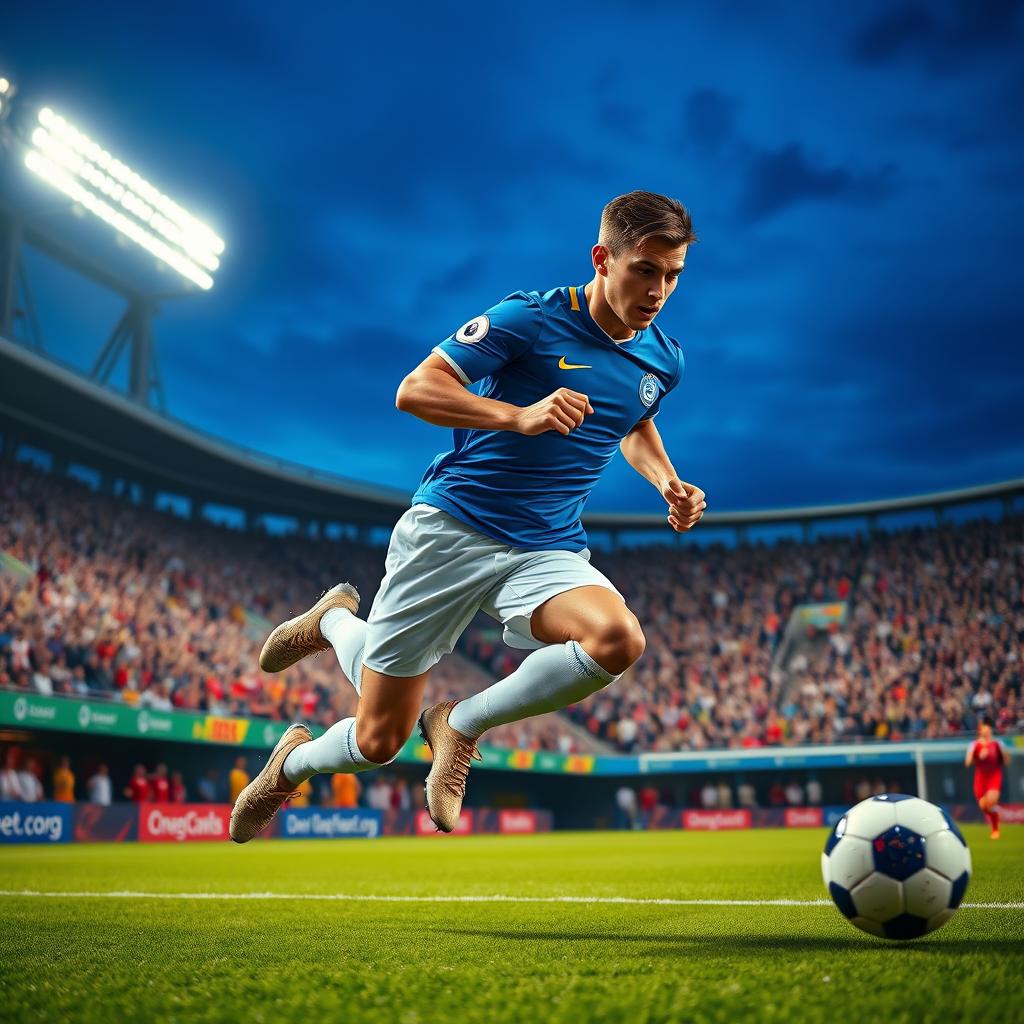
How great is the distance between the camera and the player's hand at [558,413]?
12.1ft

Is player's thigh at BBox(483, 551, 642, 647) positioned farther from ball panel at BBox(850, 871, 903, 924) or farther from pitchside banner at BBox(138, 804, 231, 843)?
pitchside banner at BBox(138, 804, 231, 843)

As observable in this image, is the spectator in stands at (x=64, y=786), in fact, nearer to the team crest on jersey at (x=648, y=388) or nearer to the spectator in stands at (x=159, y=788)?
the spectator in stands at (x=159, y=788)

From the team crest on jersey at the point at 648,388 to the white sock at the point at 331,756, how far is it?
75.7 inches

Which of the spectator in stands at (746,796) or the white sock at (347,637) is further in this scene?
the spectator in stands at (746,796)

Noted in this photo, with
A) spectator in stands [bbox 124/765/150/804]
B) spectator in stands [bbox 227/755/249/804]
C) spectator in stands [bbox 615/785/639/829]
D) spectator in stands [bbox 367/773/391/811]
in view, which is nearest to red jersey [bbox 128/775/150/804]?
spectator in stands [bbox 124/765/150/804]

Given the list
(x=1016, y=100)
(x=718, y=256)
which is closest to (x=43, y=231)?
(x=1016, y=100)

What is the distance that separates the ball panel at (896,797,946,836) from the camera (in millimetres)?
3934

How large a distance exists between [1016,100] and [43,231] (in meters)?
62.3

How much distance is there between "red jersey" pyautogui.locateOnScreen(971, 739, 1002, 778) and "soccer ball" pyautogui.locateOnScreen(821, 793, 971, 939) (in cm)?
1317

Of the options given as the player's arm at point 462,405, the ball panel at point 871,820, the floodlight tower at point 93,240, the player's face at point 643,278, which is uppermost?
the floodlight tower at point 93,240

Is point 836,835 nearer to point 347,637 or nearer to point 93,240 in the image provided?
point 347,637

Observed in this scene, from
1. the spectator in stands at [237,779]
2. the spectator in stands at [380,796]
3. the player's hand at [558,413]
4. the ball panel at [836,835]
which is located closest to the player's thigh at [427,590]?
the player's hand at [558,413]

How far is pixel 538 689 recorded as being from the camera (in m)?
4.30

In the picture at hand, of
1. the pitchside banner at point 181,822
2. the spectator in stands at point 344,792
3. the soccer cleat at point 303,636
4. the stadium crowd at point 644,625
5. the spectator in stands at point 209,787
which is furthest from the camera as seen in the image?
the spectator in stands at point 344,792
